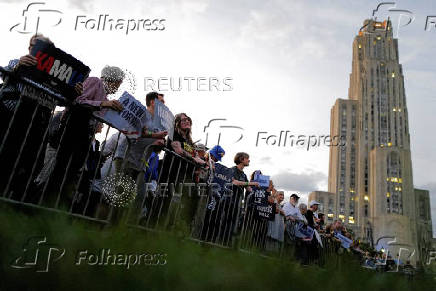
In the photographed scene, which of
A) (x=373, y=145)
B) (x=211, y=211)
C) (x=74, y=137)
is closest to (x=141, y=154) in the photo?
(x=74, y=137)

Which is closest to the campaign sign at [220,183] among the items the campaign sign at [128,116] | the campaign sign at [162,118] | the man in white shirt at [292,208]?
the campaign sign at [162,118]

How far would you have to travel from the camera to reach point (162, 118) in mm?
4555

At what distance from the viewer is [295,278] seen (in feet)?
6.27

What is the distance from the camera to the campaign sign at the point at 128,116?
12.3 ft

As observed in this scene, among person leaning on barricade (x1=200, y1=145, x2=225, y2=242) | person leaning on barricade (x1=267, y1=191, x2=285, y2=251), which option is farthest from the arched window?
person leaning on barricade (x1=200, y1=145, x2=225, y2=242)

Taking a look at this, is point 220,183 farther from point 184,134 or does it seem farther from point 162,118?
point 162,118

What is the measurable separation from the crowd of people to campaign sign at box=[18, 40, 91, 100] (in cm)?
6

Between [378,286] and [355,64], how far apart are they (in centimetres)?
14167

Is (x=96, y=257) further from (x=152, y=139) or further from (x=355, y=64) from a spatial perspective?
(x=355, y=64)

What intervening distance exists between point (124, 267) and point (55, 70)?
7.91 feet

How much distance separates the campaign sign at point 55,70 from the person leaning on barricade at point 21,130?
2.1 inches

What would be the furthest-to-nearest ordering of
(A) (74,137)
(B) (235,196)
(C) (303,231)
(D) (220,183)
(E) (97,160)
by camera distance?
(C) (303,231) → (B) (235,196) → (D) (220,183) → (E) (97,160) → (A) (74,137)

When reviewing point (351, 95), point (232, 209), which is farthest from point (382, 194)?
point (232, 209)

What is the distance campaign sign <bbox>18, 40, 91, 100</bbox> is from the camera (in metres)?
3.08
